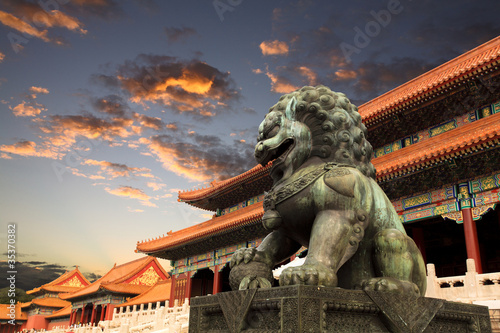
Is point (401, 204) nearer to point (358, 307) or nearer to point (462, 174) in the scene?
point (462, 174)

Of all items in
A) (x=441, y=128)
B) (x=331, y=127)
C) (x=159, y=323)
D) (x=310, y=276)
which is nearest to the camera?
(x=310, y=276)

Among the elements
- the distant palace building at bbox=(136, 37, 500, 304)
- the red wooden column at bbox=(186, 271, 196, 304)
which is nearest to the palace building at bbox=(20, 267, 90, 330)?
the red wooden column at bbox=(186, 271, 196, 304)

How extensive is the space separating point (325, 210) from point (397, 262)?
1.62 feet

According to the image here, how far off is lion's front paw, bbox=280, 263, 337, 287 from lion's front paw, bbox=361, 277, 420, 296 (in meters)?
0.24

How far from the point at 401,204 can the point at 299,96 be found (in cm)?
941

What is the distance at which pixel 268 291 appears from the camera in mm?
2055

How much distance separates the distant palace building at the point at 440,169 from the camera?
9781 mm

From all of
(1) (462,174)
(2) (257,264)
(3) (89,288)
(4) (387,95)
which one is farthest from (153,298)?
(2) (257,264)

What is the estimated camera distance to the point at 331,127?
8.90 ft

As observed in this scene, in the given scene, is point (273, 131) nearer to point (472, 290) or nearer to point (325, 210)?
point (325, 210)

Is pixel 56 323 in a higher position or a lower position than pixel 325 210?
higher

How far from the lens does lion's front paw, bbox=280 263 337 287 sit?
2105 mm

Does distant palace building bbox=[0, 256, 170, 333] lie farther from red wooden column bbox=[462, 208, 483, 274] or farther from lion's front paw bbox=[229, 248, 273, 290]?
lion's front paw bbox=[229, 248, 273, 290]

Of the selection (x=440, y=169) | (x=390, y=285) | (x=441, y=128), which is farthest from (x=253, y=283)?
(x=441, y=128)
